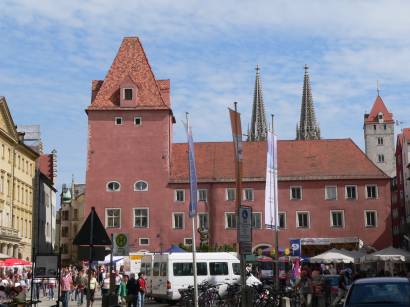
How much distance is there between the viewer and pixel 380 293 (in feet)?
45.7

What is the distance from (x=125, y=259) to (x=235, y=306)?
2717 centimetres

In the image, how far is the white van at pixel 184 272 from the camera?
31.9 meters

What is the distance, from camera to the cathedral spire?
148 meters

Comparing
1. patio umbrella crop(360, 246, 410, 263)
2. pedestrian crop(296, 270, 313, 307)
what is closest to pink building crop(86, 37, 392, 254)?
patio umbrella crop(360, 246, 410, 263)

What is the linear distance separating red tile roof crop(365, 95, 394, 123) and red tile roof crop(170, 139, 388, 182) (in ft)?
207

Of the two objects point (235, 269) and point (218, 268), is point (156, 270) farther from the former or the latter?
point (235, 269)

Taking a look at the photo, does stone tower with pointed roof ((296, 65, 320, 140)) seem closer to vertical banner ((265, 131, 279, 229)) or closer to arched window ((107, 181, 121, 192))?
arched window ((107, 181, 121, 192))

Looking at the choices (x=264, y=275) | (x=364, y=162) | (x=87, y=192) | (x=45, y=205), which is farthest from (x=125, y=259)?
(x=45, y=205)

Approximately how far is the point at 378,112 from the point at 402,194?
4312 centimetres

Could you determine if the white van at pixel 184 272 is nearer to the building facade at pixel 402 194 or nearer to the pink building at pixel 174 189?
the pink building at pixel 174 189

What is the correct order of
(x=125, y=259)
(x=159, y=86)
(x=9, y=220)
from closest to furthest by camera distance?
(x=125, y=259)
(x=9, y=220)
(x=159, y=86)

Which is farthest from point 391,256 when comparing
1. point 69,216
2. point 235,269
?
point 69,216

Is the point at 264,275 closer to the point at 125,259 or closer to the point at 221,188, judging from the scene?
the point at 125,259

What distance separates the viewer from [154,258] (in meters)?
34.5
